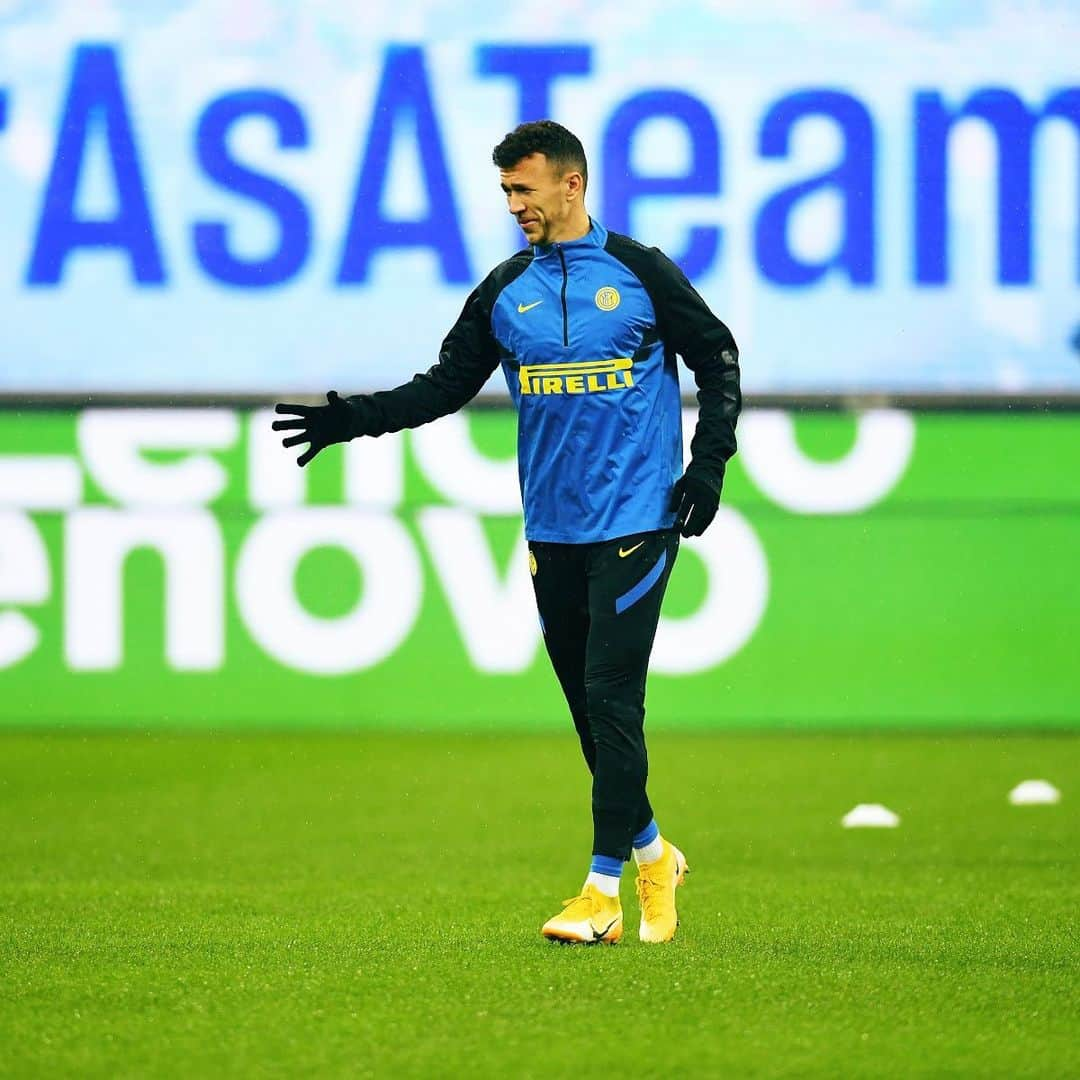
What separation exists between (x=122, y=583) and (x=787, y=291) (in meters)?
3.20

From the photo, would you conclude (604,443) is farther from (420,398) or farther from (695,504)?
(420,398)

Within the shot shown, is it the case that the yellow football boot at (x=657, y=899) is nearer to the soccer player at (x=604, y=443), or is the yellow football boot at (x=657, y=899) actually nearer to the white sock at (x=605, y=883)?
the soccer player at (x=604, y=443)

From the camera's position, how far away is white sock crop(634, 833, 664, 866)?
476 cm

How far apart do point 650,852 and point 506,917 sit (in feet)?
1.72

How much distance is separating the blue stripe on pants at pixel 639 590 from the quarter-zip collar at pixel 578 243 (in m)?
0.66

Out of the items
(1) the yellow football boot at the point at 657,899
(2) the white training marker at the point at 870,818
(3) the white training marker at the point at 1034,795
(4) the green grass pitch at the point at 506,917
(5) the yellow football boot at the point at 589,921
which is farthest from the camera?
(3) the white training marker at the point at 1034,795

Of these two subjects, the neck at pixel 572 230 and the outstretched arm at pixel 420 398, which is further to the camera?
the outstretched arm at pixel 420 398

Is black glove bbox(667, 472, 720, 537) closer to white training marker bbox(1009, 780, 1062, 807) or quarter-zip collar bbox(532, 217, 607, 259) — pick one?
quarter-zip collar bbox(532, 217, 607, 259)

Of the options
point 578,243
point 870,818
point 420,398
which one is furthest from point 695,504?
point 870,818

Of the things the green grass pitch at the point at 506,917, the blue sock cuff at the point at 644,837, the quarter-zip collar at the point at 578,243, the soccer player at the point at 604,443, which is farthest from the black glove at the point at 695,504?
the green grass pitch at the point at 506,917

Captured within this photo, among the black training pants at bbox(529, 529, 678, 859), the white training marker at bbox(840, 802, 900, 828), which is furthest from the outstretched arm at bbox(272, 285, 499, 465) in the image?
the white training marker at bbox(840, 802, 900, 828)

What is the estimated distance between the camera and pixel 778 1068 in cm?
347

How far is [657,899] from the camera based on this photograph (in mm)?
4746

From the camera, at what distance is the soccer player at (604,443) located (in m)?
4.64
